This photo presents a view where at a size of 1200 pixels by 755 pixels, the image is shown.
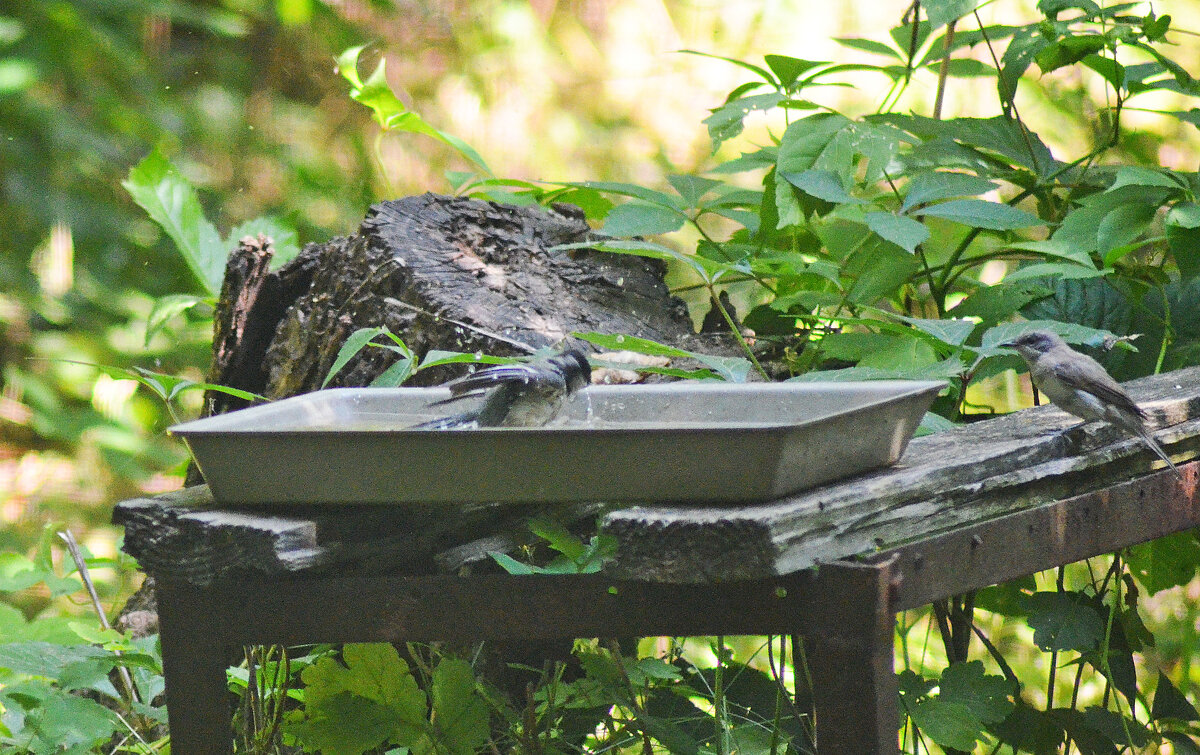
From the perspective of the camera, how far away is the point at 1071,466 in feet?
3.43

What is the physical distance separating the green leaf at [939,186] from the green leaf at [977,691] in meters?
0.67

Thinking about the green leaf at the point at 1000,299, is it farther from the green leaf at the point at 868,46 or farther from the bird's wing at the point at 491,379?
the bird's wing at the point at 491,379

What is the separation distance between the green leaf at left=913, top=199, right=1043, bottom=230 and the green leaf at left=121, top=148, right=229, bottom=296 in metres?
1.29

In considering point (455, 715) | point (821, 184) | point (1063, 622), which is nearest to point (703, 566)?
point (455, 715)

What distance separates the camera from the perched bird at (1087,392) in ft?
3.70

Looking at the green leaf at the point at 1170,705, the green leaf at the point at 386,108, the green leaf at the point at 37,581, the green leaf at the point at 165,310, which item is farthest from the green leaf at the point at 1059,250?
the green leaf at the point at 37,581

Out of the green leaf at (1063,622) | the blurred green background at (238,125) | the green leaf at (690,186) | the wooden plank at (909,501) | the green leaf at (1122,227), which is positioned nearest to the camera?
the wooden plank at (909,501)

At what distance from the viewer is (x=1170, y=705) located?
1.58m

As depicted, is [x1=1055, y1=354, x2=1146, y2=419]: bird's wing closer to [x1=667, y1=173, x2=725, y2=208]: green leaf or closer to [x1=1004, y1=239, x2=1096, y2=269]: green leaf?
[x1=1004, y1=239, x2=1096, y2=269]: green leaf

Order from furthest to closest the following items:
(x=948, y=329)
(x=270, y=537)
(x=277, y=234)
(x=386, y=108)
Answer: (x=277, y=234)
(x=386, y=108)
(x=948, y=329)
(x=270, y=537)

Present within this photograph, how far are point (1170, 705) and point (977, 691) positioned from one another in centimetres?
50

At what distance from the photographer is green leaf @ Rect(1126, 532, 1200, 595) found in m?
1.68

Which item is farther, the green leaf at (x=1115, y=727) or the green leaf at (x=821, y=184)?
the green leaf at (x=821, y=184)

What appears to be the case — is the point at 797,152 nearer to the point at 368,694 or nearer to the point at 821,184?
the point at 821,184
